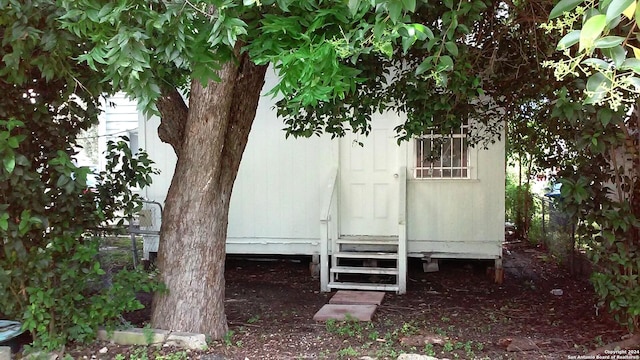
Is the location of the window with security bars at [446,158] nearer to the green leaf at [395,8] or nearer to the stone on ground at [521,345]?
the stone on ground at [521,345]

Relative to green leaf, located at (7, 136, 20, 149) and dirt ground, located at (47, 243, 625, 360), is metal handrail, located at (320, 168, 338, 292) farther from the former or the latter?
green leaf, located at (7, 136, 20, 149)

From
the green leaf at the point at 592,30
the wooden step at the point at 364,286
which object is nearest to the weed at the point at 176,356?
the wooden step at the point at 364,286

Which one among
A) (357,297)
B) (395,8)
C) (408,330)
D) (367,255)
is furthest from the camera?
(367,255)

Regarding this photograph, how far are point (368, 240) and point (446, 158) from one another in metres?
1.73

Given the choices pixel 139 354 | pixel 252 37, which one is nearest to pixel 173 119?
pixel 252 37

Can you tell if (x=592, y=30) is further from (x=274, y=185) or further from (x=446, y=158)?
(x=274, y=185)

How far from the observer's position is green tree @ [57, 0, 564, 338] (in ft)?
9.68

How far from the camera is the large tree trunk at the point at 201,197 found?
454 cm

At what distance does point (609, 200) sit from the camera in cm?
464

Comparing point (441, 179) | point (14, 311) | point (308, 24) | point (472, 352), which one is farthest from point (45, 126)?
point (441, 179)

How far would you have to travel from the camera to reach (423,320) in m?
6.17

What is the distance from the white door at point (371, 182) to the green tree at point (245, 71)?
1011 millimetres

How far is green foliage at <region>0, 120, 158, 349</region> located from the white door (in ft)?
14.9

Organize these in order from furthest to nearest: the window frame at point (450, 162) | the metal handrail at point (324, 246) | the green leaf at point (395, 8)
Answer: the window frame at point (450, 162) < the metal handrail at point (324, 246) < the green leaf at point (395, 8)
